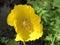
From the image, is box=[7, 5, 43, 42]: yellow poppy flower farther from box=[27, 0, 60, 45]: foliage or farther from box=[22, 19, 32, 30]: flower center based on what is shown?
box=[27, 0, 60, 45]: foliage

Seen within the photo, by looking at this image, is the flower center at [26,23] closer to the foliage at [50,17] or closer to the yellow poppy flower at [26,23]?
the yellow poppy flower at [26,23]

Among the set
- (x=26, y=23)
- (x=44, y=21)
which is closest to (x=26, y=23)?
(x=26, y=23)

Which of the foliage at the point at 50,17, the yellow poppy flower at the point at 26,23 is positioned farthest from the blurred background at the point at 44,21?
the yellow poppy flower at the point at 26,23

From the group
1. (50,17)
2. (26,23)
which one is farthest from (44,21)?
(26,23)

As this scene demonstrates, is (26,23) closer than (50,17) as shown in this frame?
Yes

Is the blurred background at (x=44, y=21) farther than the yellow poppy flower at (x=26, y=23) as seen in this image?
Yes

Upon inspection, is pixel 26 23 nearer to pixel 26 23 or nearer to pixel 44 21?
pixel 26 23
